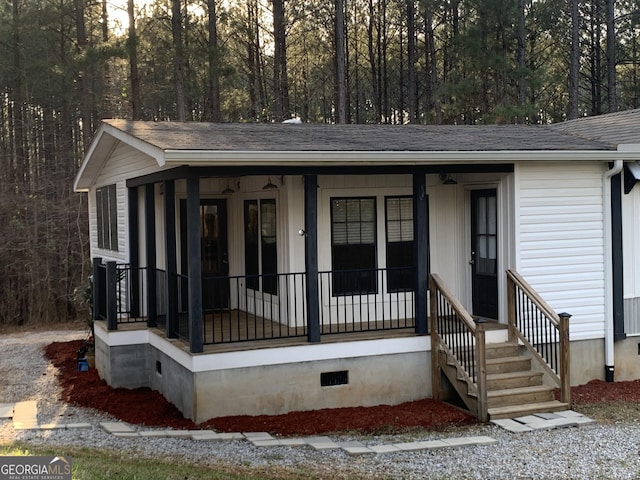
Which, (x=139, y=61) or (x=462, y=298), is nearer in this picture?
(x=462, y=298)

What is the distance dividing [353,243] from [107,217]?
5679mm

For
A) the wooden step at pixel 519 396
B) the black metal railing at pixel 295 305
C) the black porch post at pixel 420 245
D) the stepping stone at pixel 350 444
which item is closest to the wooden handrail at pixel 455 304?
the black porch post at pixel 420 245

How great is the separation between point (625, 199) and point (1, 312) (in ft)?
55.4

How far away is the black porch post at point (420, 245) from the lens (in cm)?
916

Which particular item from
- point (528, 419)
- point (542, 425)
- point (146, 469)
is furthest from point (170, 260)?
point (542, 425)

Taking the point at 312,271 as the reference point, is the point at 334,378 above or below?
below

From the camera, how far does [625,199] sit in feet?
33.8

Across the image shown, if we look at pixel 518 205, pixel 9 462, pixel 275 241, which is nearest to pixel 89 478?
pixel 9 462

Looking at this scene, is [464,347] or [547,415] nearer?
[547,415]

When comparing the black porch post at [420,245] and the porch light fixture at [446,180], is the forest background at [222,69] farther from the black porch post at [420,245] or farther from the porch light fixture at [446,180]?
the black porch post at [420,245]

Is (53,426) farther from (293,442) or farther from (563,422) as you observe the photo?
(563,422)

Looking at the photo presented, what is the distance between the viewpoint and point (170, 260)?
31.0ft

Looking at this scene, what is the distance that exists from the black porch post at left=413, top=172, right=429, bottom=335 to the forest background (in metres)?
12.4

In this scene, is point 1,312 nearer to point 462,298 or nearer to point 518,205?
point 462,298
